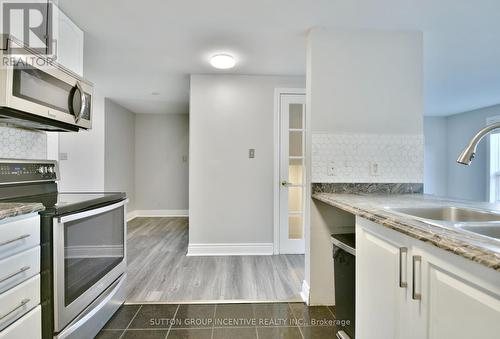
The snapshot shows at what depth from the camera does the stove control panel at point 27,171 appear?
142 cm

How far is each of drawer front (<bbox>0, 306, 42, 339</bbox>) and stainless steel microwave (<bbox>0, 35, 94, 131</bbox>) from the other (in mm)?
952

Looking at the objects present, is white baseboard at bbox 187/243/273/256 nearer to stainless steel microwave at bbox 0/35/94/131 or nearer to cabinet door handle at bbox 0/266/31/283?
stainless steel microwave at bbox 0/35/94/131

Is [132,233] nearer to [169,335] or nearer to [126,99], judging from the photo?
[126,99]

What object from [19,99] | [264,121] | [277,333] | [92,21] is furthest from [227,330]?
[92,21]

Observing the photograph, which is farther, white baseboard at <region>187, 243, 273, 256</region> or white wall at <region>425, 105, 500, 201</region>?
white wall at <region>425, 105, 500, 201</region>

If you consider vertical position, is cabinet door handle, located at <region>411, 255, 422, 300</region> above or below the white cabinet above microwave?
below

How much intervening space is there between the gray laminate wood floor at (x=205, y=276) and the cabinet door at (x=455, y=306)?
4.58 ft

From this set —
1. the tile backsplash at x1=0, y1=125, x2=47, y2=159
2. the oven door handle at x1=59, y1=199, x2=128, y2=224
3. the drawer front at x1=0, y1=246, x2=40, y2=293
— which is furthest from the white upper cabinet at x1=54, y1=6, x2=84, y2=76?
the drawer front at x1=0, y1=246, x2=40, y2=293

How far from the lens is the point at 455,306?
784 mm

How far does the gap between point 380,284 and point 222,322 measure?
117 centimetres

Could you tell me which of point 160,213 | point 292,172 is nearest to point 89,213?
point 292,172

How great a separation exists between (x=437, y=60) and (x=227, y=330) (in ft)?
11.0

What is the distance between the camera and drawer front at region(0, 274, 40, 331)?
40.6 inches

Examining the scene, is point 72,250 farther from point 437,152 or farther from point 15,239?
point 437,152
